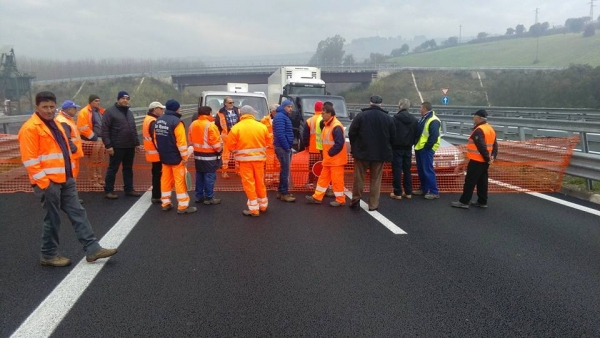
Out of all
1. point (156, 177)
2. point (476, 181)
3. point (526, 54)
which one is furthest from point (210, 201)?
point (526, 54)

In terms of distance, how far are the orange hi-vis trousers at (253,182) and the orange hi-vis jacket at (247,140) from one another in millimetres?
116

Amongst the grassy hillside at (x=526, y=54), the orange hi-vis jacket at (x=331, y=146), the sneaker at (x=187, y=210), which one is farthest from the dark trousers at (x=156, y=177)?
the grassy hillside at (x=526, y=54)

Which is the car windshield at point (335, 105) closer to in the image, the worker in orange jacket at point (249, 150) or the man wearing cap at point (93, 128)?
the man wearing cap at point (93, 128)

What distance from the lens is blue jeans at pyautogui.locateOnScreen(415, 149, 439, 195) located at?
8.60 meters

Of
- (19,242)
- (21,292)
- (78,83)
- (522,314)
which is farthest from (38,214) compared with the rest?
(78,83)

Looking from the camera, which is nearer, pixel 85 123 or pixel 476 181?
pixel 476 181

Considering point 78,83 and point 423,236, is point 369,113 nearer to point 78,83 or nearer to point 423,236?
point 423,236

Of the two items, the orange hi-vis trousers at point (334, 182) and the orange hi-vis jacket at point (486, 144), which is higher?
the orange hi-vis jacket at point (486, 144)

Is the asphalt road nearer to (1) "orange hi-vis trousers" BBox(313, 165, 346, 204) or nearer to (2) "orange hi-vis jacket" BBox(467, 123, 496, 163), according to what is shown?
(1) "orange hi-vis trousers" BBox(313, 165, 346, 204)

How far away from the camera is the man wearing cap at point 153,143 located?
7609 mm

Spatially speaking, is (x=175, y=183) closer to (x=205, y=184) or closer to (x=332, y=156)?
(x=205, y=184)

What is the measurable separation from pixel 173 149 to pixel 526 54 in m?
100

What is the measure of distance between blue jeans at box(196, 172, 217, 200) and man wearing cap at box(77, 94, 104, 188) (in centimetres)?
230

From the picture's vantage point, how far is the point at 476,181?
7.81 metres
